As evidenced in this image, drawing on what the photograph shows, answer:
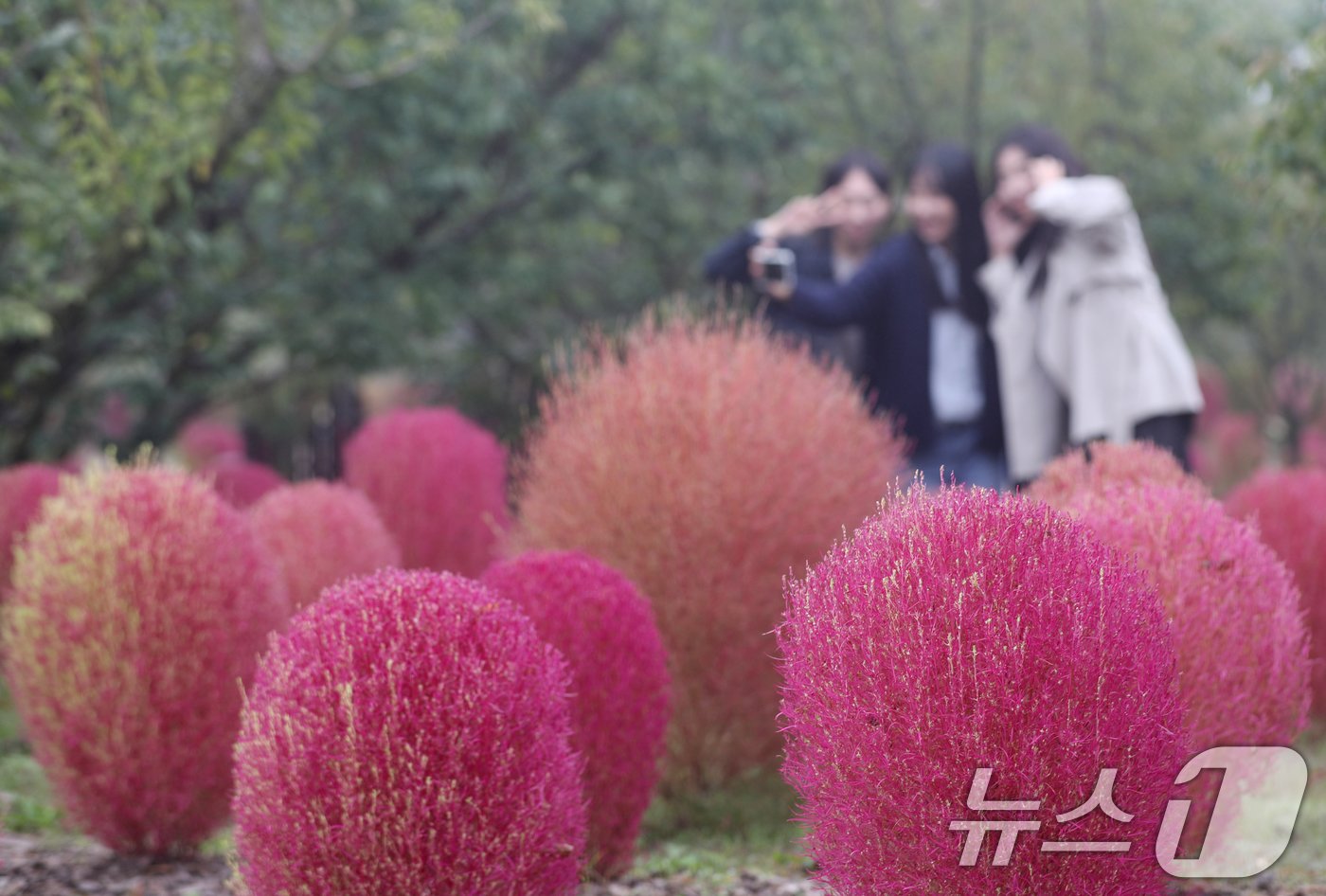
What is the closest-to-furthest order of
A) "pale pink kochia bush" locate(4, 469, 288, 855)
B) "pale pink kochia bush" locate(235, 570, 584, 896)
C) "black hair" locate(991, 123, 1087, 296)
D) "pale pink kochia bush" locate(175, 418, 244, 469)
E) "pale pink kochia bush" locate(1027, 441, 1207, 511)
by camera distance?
"pale pink kochia bush" locate(235, 570, 584, 896) → "pale pink kochia bush" locate(1027, 441, 1207, 511) → "pale pink kochia bush" locate(4, 469, 288, 855) → "black hair" locate(991, 123, 1087, 296) → "pale pink kochia bush" locate(175, 418, 244, 469)

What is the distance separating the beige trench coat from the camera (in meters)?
6.29

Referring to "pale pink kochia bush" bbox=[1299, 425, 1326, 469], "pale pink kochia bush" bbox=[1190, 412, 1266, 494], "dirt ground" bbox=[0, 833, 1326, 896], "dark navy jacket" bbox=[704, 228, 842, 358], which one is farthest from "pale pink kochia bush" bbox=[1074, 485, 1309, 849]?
"pale pink kochia bush" bbox=[1190, 412, 1266, 494]

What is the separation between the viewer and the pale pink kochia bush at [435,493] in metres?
8.87

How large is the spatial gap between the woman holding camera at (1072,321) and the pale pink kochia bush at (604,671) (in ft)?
8.72

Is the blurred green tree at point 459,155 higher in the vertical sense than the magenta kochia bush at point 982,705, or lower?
higher

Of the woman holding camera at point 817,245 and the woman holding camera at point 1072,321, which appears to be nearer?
the woman holding camera at point 1072,321

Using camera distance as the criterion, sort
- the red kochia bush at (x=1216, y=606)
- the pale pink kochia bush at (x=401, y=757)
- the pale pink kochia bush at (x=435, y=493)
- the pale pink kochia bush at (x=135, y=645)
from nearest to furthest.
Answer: the pale pink kochia bush at (x=401, y=757) < the red kochia bush at (x=1216, y=606) < the pale pink kochia bush at (x=135, y=645) < the pale pink kochia bush at (x=435, y=493)

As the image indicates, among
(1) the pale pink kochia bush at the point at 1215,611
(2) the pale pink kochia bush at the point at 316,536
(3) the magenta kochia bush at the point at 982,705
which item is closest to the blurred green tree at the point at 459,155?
(2) the pale pink kochia bush at the point at 316,536

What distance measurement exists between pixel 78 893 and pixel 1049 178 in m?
5.54

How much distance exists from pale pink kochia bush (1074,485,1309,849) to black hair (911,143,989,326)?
2.50 m

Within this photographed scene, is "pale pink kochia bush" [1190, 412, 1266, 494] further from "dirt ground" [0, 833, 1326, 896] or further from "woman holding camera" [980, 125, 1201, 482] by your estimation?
"dirt ground" [0, 833, 1326, 896]

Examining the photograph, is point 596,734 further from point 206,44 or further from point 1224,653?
point 206,44

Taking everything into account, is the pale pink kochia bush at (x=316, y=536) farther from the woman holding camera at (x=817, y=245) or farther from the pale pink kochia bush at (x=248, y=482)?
the pale pink kochia bush at (x=248, y=482)

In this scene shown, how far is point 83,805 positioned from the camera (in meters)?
5.22
